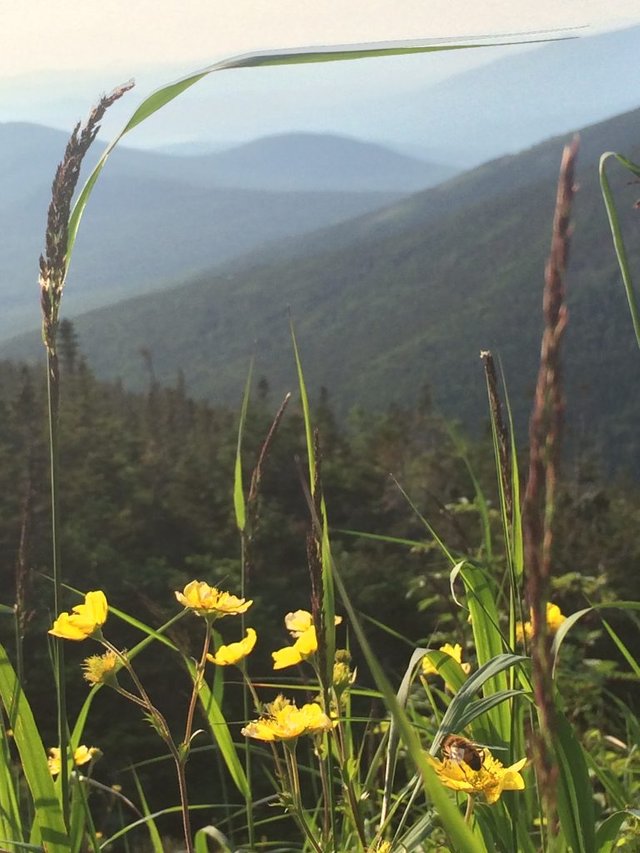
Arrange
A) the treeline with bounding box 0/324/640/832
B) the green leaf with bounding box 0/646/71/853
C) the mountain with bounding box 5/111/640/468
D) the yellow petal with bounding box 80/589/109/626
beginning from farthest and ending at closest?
the mountain with bounding box 5/111/640/468 → the treeline with bounding box 0/324/640/832 → the yellow petal with bounding box 80/589/109/626 → the green leaf with bounding box 0/646/71/853

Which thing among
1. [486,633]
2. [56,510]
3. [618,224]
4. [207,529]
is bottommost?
[207,529]

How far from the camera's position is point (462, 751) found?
67cm

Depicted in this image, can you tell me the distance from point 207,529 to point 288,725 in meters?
6.78

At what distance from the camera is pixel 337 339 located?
3243 inches

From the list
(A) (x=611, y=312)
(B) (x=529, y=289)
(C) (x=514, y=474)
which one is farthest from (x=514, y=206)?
(C) (x=514, y=474)

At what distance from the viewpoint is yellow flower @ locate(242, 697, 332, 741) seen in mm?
749

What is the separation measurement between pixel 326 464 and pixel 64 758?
7338 millimetres

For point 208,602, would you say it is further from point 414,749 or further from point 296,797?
point 414,749

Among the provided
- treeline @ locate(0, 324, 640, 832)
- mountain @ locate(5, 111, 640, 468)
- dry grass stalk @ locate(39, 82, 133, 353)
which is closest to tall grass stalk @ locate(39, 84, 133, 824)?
dry grass stalk @ locate(39, 82, 133, 353)

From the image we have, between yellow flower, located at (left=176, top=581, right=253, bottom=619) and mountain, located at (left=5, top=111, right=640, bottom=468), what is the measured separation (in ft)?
164

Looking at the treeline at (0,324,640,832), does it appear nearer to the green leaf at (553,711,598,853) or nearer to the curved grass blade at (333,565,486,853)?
the green leaf at (553,711,598,853)

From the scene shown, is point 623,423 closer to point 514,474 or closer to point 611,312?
point 611,312

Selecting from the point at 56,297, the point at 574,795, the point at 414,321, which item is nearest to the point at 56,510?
the point at 56,297

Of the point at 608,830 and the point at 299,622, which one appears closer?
the point at 608,830
